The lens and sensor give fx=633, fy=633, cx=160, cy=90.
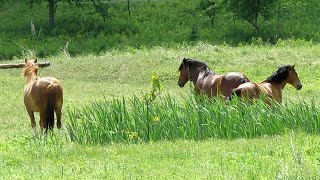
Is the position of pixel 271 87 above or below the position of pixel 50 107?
above

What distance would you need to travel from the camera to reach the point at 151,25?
153 ft

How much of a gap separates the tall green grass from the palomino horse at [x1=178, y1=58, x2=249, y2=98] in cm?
212

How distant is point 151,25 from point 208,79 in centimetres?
3169

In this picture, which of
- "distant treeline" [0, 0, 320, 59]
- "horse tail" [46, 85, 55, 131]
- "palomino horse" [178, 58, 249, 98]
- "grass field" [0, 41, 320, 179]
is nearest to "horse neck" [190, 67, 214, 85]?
"palomino horse" [178, 58, 249, 98]

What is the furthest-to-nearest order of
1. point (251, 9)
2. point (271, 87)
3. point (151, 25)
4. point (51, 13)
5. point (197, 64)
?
1. point (51, 13)
2. point (151, 25)
3. point (251, 9)
4. point (197, 64)
5. point (271, 87)

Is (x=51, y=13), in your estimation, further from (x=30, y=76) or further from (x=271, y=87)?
(x=271, y=87)

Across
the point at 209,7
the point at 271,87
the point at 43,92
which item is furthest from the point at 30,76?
the point at 209,7

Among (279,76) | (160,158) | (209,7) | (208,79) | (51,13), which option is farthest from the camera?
(51,13)

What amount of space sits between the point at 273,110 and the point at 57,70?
18.4 meters

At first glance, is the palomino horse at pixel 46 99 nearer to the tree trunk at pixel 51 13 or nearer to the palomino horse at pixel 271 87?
the palomino horse at pixel 271 87

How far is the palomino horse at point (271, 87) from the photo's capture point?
1290cm

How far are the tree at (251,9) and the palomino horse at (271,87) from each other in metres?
26.4

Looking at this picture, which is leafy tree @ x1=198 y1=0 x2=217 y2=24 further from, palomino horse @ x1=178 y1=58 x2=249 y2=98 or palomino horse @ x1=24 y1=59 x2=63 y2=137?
palomino horse @ x1=24 y1=59 x2=63 y2=137

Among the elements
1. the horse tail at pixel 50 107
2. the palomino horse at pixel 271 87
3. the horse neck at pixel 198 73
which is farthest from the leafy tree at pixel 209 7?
the horse tail at pixel 50 107
